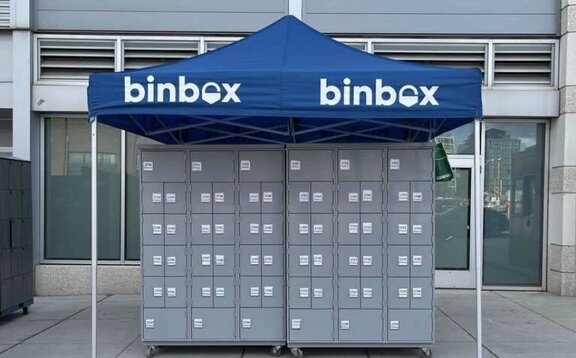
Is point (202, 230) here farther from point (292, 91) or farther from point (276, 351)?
point (292, 91)

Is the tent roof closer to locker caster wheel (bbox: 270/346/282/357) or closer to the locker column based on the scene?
the locker column

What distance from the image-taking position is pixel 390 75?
5.23m

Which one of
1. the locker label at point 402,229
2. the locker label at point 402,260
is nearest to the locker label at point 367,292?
the locker label at point 402,260

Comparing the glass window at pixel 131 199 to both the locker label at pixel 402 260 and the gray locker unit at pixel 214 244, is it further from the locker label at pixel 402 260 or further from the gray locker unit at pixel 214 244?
the locker label at pixel 402 260

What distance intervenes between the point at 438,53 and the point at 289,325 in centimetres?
600

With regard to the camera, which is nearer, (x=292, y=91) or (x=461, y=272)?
(x=292, y=91)

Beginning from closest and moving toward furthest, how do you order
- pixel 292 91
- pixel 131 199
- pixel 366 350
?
pixel 292 91 < pixel 366 350 < pixel 131 199

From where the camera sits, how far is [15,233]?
8.11 meters

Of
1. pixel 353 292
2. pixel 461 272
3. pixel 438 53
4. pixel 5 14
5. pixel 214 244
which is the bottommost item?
pixel 461 272

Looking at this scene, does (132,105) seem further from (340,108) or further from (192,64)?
(340,108)

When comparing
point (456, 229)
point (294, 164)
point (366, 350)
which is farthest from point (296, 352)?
point (456, 229)

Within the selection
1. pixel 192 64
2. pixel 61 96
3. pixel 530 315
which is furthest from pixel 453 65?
pixel 61 96

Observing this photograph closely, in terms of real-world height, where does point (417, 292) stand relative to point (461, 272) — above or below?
above

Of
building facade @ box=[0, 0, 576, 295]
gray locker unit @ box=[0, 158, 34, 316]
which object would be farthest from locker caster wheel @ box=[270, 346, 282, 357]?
Result: building facade @ box=[0, 0, 576, 295]
